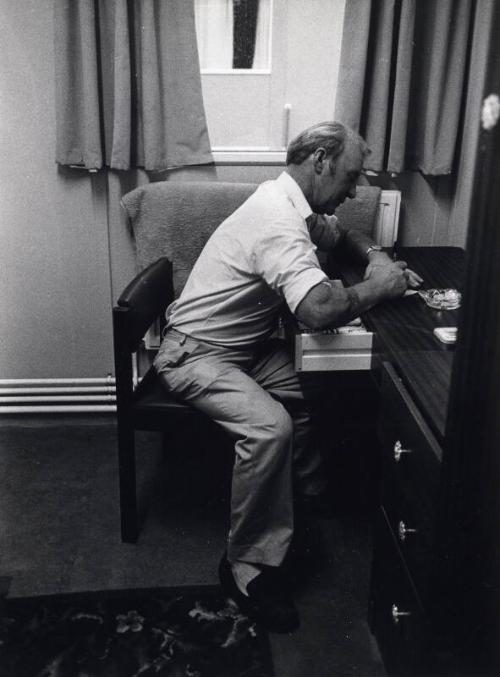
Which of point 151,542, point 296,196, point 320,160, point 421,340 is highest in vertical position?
point 320,160

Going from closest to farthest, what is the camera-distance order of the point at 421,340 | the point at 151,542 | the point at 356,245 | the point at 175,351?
the point at 421,340 → the point at 175,351 → the point at 151,542 → the point at 356,245

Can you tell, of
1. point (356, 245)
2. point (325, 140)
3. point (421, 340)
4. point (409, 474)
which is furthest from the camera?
point (356, 245)

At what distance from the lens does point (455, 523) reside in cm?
110

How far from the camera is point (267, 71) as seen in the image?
2.72 metres

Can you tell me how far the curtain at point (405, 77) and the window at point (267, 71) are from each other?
0.17 meters

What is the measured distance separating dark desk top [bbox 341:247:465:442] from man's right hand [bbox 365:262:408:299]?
0.11ft

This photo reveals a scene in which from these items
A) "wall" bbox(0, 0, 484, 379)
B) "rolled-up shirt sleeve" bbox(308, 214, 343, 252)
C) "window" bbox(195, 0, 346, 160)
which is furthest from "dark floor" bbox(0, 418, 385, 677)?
"window" bbox(195, 0, 346, 160)

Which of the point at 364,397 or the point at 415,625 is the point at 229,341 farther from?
the point at 415,625

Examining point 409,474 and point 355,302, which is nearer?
point 409,474

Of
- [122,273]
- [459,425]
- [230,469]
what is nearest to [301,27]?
[122,273]

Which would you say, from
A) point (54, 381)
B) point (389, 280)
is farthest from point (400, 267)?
point (54, 381)

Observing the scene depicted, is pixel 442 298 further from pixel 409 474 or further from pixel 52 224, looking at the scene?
pixel 52 224

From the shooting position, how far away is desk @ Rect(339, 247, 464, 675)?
138 centimetres

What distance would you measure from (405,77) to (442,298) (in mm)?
922
